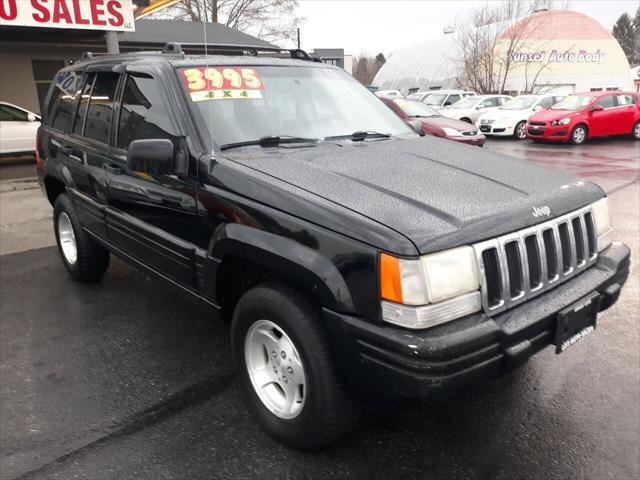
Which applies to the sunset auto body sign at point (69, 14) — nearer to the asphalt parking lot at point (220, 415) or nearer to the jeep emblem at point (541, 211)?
the asphalt parking lot at point (220, 415)

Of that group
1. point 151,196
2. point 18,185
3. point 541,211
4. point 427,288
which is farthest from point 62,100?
point 18,185

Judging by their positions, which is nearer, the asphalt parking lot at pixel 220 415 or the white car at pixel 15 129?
the asphalt parking lot at pixel 220 415

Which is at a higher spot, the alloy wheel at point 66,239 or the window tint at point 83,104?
the window tint at point 83,104

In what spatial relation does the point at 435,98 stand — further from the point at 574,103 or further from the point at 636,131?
the point at 636,131

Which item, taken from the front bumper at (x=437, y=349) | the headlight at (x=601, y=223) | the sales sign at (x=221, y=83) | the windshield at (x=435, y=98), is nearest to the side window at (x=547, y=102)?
the windshield at (x=435, y=98)

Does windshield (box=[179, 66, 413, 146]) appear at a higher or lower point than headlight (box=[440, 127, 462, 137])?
higher

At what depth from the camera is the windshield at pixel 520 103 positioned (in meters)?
18.5

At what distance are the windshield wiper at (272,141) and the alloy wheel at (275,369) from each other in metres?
1.01

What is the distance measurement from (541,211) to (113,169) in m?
2.76

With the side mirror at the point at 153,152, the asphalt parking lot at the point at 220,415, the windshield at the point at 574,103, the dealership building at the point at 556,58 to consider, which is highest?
the dealership building at the point at 556,58

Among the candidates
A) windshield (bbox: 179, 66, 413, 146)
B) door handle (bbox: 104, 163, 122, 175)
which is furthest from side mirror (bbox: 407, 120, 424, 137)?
door handle (bbox: 104, 163, 122, 175)

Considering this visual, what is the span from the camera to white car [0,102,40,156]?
40.9ft

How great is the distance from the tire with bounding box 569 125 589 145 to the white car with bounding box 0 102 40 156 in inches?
579

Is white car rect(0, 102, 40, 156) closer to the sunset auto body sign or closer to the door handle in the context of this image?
the sunset auto body sign
